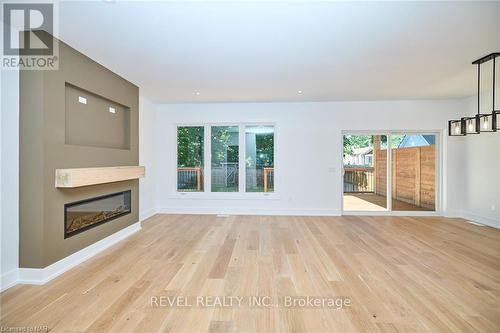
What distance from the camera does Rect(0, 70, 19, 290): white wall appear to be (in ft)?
8.57

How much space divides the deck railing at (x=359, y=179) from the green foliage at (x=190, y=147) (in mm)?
3803

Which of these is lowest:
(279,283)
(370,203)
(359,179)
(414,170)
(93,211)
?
(279,283)

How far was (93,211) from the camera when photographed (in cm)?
362

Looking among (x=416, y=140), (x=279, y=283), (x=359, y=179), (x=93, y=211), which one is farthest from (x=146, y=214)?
(x=416, y=140)

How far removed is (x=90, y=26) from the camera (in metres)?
2.64

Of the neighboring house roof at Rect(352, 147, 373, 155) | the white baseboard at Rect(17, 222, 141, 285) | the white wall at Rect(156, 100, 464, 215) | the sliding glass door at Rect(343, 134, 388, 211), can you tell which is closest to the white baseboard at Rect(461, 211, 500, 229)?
the white wall at Rect(156, 100, 464, 215)

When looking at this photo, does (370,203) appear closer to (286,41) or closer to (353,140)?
(353,140)

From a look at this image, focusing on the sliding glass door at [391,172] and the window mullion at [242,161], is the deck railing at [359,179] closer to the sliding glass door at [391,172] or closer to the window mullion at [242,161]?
the sliding glass door at [391,172]

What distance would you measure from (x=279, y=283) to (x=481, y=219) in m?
5.39

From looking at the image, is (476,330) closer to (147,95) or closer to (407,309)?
(407,309)

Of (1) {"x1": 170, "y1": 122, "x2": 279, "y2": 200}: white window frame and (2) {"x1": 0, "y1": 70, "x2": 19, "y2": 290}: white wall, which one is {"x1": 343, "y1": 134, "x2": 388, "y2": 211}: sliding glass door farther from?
(2) {"x1": 0, "y1": 70, "x2": 19, "y2": 290}: white wall

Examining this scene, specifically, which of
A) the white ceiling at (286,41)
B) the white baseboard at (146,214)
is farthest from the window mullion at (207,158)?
the white ceiling at (286,41)

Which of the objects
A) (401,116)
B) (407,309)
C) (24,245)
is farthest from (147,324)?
(401,116)

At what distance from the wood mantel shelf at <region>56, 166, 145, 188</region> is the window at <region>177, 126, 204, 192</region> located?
6.98 feet
